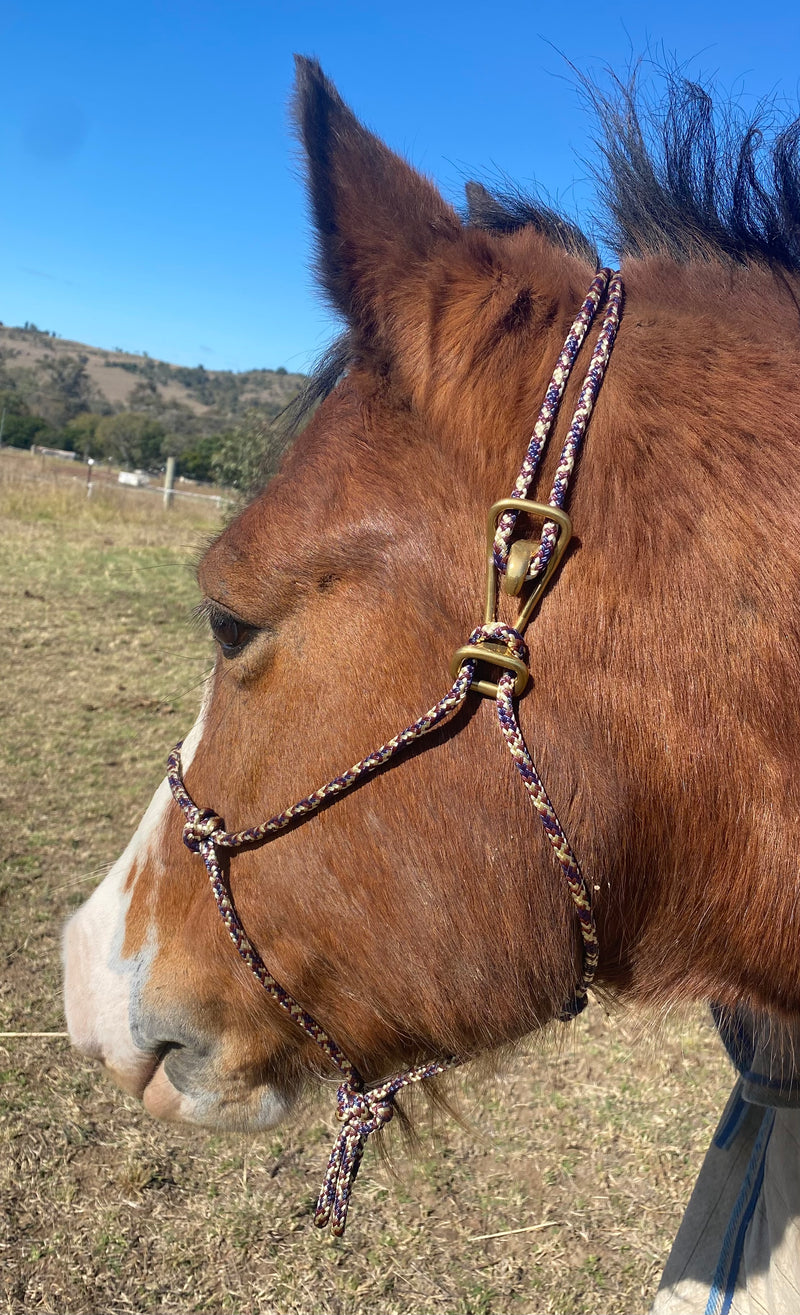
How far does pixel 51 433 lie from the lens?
39781mm

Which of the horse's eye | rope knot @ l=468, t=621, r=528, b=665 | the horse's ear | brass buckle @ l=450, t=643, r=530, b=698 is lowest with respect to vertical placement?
the horse's eye

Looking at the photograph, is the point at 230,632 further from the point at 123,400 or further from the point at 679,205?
the point at 123,400

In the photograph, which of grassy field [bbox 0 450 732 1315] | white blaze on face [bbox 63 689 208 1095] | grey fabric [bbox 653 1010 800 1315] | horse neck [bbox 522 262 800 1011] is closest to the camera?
horse neck [bbox 522 262 800 1011]

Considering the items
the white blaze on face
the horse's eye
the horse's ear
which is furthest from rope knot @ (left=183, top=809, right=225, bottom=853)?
the horse's ear

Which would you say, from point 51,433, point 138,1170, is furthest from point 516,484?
point 51,433

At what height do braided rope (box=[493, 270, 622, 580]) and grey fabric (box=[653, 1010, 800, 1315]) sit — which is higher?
braided rope (box=[493, 270, 622, 580])

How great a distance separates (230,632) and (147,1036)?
71 centimetres

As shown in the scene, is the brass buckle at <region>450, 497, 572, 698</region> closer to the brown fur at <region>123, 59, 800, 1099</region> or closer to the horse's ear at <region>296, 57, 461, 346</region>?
the brown fur at <region>123, 59, 800, 1099</region>

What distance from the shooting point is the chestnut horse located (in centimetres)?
112

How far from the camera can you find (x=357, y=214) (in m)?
1.30

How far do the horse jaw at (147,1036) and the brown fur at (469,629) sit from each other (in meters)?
0.15

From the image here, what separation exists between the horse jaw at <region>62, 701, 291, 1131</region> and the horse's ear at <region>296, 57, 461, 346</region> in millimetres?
745

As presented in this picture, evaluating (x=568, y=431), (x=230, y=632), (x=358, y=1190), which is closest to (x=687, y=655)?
(x=568, y=431)

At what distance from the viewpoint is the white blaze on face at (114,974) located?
152 cm
